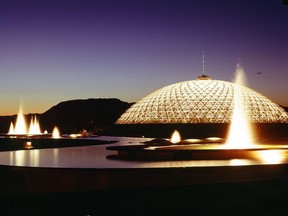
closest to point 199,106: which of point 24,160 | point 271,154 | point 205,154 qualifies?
point 271,154

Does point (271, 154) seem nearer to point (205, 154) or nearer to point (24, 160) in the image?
point (205, 154)

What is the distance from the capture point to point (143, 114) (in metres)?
41.5

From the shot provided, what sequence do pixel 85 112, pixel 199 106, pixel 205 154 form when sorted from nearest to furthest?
pixel 205 154 → pixel 199 106 → pixel 85 112

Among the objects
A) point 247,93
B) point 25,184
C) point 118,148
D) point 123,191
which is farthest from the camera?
point 247,93

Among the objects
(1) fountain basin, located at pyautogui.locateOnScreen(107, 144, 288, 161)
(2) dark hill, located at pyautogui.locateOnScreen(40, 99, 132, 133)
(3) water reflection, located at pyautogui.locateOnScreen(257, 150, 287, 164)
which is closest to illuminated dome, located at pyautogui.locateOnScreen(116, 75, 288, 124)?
(3) water reflection, located at pyautogui.locateOnScreen(257, 150, 287, 164)

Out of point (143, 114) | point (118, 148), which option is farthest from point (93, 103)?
point (118, 148)

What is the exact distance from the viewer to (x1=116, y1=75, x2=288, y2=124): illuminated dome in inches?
1539

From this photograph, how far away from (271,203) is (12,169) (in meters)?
6.38

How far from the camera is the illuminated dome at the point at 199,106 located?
39094mm

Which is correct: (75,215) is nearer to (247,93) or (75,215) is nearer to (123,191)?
(123,191)

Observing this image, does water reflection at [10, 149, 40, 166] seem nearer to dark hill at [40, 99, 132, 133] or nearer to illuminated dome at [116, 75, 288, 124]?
illuminated dome at [116, 75, 288, 124]

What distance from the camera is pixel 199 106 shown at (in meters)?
39.6

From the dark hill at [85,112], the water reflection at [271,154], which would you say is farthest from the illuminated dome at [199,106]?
the dark hill at [85,112]

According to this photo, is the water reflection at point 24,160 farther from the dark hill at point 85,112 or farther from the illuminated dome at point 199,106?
the dark hill at point 85,112
